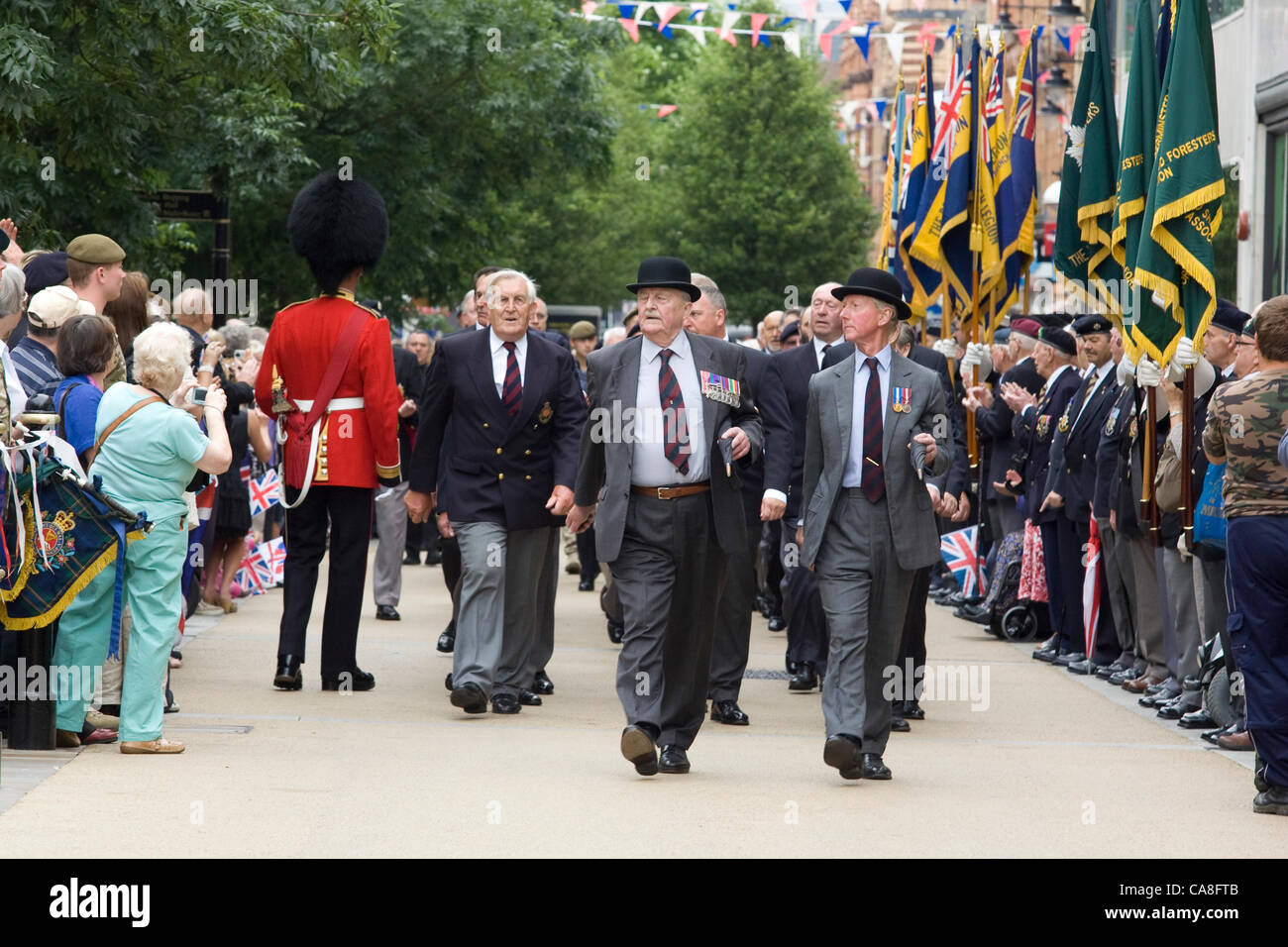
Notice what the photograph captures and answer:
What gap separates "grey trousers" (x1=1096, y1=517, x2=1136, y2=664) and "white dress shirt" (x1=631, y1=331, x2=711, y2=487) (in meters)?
3.83

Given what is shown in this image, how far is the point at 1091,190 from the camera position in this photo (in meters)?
12.2

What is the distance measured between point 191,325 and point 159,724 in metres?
4.65

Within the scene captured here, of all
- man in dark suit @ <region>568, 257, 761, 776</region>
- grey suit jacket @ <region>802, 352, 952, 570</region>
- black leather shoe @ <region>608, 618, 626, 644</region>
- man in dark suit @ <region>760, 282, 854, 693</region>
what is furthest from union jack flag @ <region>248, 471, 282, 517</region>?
grey suit jacket @ <region>802, 352, 952, 570</region>

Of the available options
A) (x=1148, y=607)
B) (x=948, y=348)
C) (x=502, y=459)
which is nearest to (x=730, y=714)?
(x=502, y=459)

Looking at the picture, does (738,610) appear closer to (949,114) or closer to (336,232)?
(336,232)

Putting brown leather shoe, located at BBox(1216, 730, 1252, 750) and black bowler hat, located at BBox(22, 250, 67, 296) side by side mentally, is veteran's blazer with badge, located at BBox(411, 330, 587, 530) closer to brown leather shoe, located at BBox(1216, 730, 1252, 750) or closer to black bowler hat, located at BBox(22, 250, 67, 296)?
black bowler hat, located at BBox(22, 250, 67, 296)

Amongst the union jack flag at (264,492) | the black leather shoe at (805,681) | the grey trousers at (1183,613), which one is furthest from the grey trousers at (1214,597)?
the union jack flag at (264,492)

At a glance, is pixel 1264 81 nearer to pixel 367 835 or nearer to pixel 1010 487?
pixel 1010 487

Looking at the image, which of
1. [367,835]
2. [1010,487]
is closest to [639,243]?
[1010,487]

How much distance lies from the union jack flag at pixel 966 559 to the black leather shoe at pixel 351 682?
5820mm

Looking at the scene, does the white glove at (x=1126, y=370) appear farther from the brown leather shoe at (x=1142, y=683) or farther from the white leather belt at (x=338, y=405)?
the white leather belt at (x=338, y=405)

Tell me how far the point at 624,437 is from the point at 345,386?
2603 millimetres

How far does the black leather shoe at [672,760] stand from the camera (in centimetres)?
822

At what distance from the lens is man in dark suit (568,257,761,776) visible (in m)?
8.10
